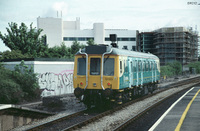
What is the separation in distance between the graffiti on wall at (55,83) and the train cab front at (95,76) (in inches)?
365

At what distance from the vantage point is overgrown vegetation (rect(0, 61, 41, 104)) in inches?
769

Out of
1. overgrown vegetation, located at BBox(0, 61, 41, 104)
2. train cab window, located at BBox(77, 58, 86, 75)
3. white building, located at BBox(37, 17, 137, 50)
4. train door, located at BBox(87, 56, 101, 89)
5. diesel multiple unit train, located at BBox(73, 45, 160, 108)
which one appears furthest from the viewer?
white building, located at BBox(37, 17, 137, 50)

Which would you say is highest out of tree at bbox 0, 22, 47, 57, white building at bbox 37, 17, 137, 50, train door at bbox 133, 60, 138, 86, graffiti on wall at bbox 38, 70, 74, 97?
white building at bbox 37, 17, 137, 50

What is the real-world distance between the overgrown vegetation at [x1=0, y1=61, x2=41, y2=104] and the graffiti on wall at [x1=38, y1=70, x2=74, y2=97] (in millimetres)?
1187

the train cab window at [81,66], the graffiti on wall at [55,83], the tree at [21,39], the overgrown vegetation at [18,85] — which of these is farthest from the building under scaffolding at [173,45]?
the train cab window at [81,66]

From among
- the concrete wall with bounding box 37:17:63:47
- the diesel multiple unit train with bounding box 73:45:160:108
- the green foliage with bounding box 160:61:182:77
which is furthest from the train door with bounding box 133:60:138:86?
the concrete wall with bounding box 37:17:63:47

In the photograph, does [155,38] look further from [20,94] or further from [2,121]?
[2,121]

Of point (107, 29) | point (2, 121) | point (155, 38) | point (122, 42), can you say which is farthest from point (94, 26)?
point (2, 121)

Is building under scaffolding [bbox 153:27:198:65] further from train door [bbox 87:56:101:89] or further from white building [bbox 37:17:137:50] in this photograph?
train door [bbox 87:56:101:89]

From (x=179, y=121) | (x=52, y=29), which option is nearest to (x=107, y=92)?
(x=179, y=121)

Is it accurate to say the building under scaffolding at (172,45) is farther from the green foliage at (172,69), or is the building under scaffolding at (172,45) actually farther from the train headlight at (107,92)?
the train headlight at (107,92)

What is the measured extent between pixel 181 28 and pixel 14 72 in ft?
283

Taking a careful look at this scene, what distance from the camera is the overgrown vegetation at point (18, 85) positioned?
19.5m

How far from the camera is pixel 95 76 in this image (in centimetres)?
1537
